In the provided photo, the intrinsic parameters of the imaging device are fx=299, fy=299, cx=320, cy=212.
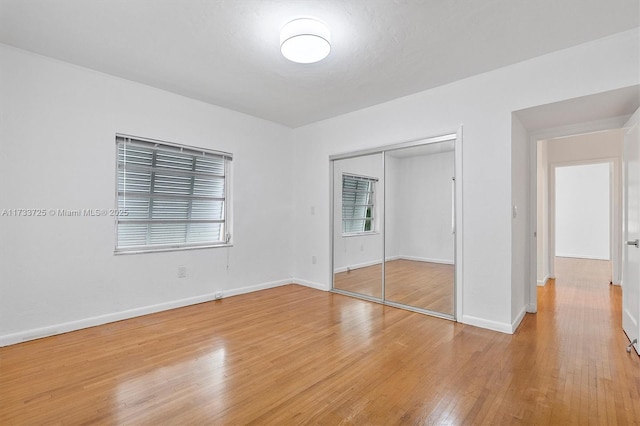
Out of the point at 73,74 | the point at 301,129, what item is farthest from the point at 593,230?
the point at 73,74

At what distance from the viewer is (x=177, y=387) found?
2.07 m

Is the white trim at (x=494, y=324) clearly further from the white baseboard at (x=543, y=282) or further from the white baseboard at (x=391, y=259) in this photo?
the white baseboard at (x=543, y=282)

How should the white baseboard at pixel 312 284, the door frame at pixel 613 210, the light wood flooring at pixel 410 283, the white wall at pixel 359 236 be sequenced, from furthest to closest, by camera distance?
the door frame at pixel 613 210
the white baseboard at pixel 312 284
the white wall at pixel 359 236
the light wood flooring at pixel 410 283

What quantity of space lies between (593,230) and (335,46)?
9.33m

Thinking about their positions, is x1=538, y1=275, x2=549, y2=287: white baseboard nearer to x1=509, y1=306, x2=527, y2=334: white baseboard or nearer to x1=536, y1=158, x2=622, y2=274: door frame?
x1=536, y1=158, x2=622, y2=274: door frame

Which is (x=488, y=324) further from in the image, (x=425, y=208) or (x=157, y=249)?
(x=157, y=249)

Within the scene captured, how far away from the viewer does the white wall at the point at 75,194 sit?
2797 millimetres

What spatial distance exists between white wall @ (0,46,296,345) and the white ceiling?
0.95 feet

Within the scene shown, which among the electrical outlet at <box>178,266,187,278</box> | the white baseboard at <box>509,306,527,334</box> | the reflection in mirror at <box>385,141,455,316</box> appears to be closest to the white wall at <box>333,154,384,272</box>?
the reflection in mirror at <box>385,141,455,316</box>

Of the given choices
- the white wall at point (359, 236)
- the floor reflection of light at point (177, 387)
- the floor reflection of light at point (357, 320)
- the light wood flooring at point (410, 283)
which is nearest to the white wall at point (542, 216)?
the light wood flooring at point (410, 283)

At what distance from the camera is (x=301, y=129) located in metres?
5.26

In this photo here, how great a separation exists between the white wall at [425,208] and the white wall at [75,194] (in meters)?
2.60

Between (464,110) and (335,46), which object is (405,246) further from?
(335,46)

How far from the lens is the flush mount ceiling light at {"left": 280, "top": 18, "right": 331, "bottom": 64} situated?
232 centimetres
